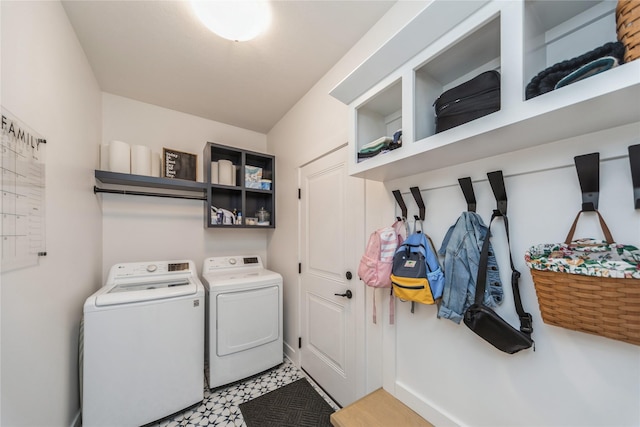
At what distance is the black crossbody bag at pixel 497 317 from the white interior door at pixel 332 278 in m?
0.76

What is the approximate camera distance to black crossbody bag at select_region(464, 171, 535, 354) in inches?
33.5

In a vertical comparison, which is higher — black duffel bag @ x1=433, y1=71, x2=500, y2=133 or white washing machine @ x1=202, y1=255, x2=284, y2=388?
black duffel bag @ x1=433, y1=71, x2=500, y2=133

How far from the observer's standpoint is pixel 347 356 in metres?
1.75

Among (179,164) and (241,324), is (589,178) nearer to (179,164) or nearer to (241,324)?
(241,324)

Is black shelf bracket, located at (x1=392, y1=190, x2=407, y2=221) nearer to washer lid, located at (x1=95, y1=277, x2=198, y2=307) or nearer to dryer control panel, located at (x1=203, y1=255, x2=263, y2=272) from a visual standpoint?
washer lid, located at (x1=95, y1=277, x2=198, y2=307)

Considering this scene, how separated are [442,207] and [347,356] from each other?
4.28ft

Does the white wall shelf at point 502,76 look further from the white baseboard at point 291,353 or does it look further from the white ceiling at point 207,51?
the white baseboard at point 291,353

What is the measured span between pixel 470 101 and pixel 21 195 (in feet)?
6.13

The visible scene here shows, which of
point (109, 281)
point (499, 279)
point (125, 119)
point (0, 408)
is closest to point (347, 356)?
point (499, 279)

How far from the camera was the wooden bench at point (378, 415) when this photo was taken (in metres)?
1.15

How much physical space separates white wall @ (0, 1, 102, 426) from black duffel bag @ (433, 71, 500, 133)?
1722 millimetres

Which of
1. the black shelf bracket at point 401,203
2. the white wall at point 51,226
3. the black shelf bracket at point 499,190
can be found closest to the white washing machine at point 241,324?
the white wall at point 51,226

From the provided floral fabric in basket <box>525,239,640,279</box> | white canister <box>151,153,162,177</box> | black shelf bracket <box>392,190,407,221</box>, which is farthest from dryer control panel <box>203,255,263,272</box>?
floral fabric in basket <box>525,239,640,279</box>

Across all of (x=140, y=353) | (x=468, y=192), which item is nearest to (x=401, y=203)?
(x=468, y=192)
